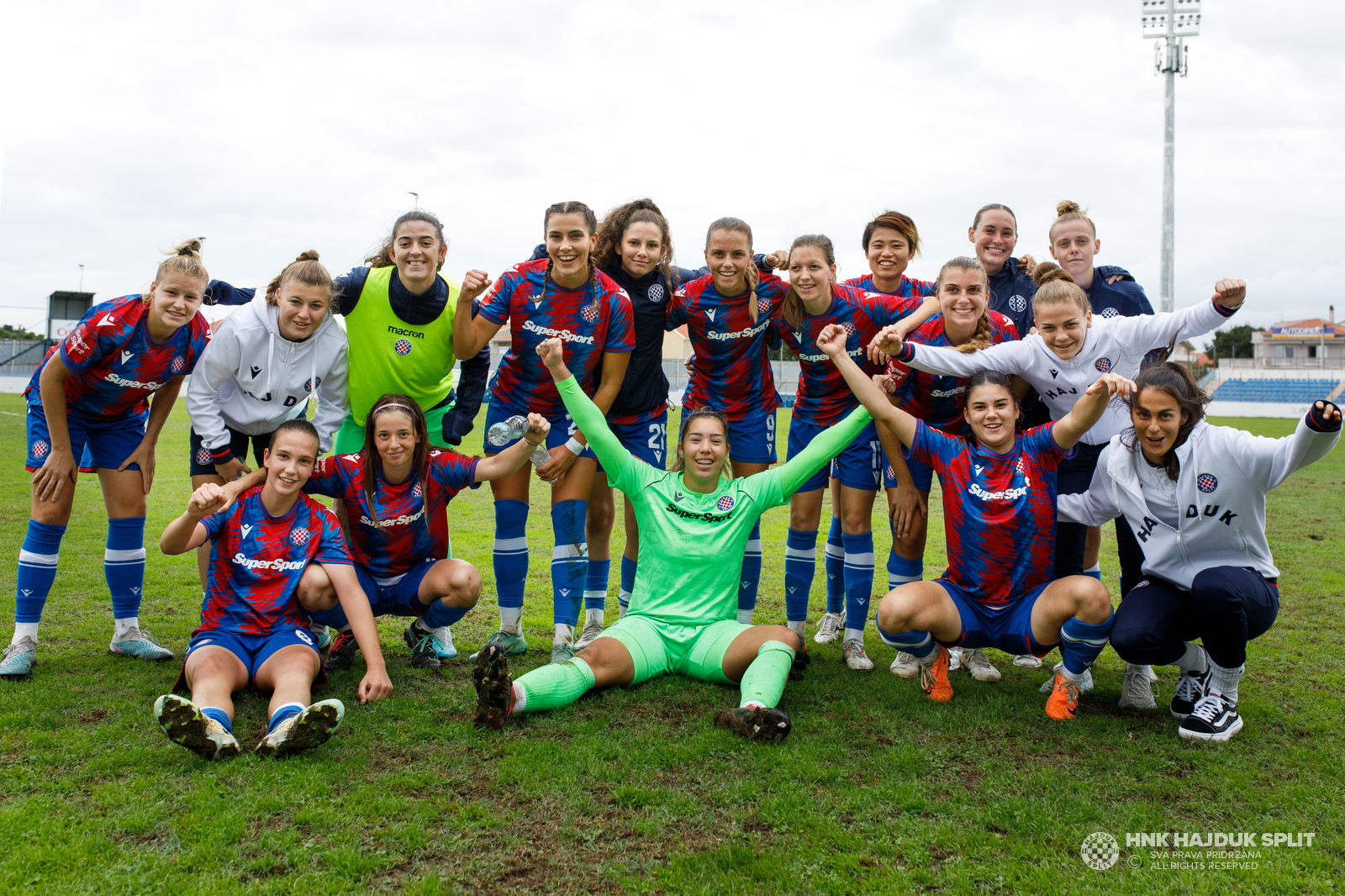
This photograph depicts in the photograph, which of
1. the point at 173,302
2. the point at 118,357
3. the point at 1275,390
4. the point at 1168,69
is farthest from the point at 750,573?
the point at 1275,390

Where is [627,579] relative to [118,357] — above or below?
below

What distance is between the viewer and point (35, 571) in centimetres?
432

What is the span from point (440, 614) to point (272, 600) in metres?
0.80

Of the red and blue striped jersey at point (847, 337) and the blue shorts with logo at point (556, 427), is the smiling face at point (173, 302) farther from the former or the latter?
the red and blue striped jersey at point (847, 337)

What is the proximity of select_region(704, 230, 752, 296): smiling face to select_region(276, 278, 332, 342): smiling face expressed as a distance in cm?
199

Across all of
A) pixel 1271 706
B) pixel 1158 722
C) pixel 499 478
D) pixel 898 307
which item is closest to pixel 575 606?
pixel 499 478

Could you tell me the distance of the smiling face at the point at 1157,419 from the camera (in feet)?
11.9

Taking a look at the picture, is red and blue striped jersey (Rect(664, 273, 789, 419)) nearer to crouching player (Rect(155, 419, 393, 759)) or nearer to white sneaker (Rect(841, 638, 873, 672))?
white sneaker (Rect(841, 638, 873, 672))

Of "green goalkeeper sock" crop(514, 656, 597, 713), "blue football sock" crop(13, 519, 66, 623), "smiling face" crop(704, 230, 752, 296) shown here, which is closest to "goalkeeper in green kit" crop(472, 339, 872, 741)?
"green goalkeeper sock" crop(514, 656, 597, 713)

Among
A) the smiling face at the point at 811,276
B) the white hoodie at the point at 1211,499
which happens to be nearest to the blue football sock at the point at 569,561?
the smiling face at the point at 811,276

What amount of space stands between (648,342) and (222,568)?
2400 mm

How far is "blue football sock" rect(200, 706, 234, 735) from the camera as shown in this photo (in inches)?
126

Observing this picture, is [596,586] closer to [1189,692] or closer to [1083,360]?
[1083,360]

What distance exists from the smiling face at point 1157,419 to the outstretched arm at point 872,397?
0.94m
